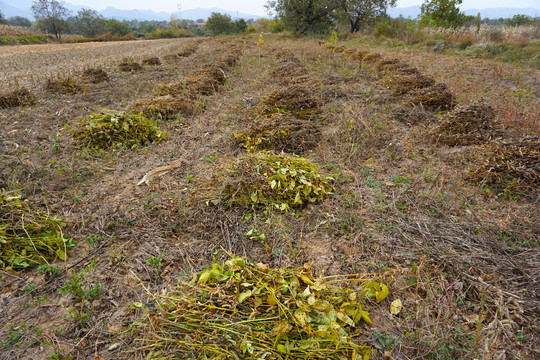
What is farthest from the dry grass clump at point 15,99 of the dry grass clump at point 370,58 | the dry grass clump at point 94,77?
the dry grass clump at point 370,58

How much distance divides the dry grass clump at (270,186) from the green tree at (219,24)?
48.5m

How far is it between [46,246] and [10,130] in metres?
3.88

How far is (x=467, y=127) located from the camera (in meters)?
4.62

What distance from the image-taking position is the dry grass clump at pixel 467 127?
446cm

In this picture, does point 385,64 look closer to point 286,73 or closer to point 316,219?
point 286,73

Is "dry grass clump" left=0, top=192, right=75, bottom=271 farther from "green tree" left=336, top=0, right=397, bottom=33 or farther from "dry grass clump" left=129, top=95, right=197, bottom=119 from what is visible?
"green tree" left=336, top=0, right=397, bottom=33

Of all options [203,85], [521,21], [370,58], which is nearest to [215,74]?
[203,85]

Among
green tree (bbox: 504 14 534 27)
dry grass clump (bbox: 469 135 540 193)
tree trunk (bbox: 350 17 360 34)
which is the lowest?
dry grass clump (bbox: 469 135 540 193)

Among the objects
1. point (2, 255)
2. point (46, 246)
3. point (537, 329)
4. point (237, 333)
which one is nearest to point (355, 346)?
point (237, 333)

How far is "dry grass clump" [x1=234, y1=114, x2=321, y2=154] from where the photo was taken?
4484mm

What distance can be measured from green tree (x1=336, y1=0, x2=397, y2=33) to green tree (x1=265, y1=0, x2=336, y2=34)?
1.03m

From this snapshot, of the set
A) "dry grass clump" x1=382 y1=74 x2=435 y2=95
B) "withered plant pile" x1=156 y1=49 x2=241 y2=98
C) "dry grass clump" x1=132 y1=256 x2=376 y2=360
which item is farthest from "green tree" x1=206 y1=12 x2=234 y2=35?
"dry grass clump" x1=132 y1=256 x2=376 y2=360

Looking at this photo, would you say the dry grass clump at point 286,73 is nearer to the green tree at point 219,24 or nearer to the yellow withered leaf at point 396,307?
the yellow withered leaf at point 396,307

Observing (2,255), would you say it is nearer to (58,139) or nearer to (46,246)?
(46,246)
